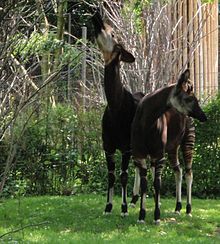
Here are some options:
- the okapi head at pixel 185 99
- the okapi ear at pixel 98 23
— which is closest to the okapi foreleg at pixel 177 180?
the okapi head at pixel 185 99

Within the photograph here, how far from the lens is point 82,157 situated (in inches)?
426

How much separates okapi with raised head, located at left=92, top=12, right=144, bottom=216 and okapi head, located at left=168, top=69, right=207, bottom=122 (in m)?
0.75

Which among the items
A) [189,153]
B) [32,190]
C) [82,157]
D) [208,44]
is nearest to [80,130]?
[82,157]

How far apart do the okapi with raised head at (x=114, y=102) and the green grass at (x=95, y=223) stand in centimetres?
52

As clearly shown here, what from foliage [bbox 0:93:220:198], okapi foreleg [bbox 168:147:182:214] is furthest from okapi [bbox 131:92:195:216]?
foliage [bbox 0:93:220:198]

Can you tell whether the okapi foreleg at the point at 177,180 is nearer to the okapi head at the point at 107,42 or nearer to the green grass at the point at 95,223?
the green grass at the point at 95,223

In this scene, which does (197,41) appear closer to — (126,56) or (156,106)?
(126,56)

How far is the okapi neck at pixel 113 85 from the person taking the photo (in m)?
7.19

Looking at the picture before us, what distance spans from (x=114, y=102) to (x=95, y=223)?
155 cm

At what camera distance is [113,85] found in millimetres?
7234

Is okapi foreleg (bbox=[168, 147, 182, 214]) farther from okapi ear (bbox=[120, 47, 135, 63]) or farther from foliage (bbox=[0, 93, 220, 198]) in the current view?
foliage (bbox=[0, 93, 220, 198])

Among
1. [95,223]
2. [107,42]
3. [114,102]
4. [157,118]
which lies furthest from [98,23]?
[95,223]

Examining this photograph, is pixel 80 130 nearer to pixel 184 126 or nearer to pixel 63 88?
pixel 63 88

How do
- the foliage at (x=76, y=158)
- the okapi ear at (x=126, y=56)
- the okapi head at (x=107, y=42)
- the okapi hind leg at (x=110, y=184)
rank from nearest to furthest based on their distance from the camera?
the okapi head at (x=107, y=42)
the okapi ear at (x=126, y=56)
the okapi hind leg at (x=110, y=184)
the foliage at (x=76, y=158)
